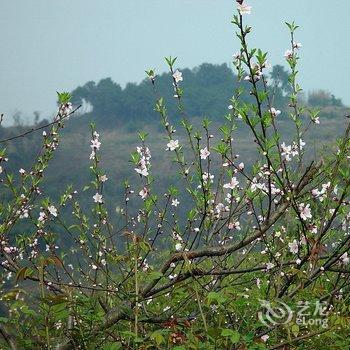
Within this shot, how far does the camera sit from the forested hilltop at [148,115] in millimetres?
90544

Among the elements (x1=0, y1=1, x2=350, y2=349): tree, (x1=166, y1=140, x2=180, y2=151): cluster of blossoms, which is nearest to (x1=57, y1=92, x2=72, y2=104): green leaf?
(x1=0, y1=1, x2=350, y2=349): tree

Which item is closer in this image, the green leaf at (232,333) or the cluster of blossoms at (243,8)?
the green leaf at (232,333)

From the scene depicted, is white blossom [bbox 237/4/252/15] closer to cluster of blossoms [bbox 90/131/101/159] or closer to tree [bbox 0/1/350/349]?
tree [bbox 0/1/350/349]

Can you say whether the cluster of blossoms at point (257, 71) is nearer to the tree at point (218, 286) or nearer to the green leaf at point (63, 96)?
the tree at point (218, 286)

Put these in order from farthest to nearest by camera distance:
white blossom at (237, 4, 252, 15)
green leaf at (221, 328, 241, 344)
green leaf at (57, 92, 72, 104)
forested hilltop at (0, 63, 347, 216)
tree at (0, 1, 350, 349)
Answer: forested hilltop at (0, 63, 347, 216) < green leaf at (57, 92, 72, 104) < white blossom at (237, 4, 252, 15) < tree at (0, 1, 350, 349) < green leaf at (221, 328, 241, 344)

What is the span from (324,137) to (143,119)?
133 ft

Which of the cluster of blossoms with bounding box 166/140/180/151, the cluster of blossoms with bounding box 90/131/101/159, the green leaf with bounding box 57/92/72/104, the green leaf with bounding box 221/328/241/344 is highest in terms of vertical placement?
the green leaf with bounding box 57/92/72/104

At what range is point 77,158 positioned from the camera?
9094cm

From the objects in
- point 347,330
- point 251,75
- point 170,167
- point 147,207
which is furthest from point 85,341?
point 170,167

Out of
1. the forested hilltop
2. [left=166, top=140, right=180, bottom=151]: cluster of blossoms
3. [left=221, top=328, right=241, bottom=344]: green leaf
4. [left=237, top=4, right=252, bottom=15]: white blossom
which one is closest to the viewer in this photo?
[left=221, top=328, right=241, bottom=344]: green leaf

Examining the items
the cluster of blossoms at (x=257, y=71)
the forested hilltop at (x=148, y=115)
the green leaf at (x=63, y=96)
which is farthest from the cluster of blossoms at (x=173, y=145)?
the forested hilltop at (x=148, y=115)

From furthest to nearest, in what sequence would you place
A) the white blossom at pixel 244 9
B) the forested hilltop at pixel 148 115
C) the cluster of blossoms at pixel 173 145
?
1. the forested hilltop at pixel 148 115
2. the cluster of blossoms at pixel 173 145
3. the white blossom at pixel 244 9

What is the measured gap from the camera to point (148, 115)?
109 metres

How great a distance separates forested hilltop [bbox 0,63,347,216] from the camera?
297 ft
